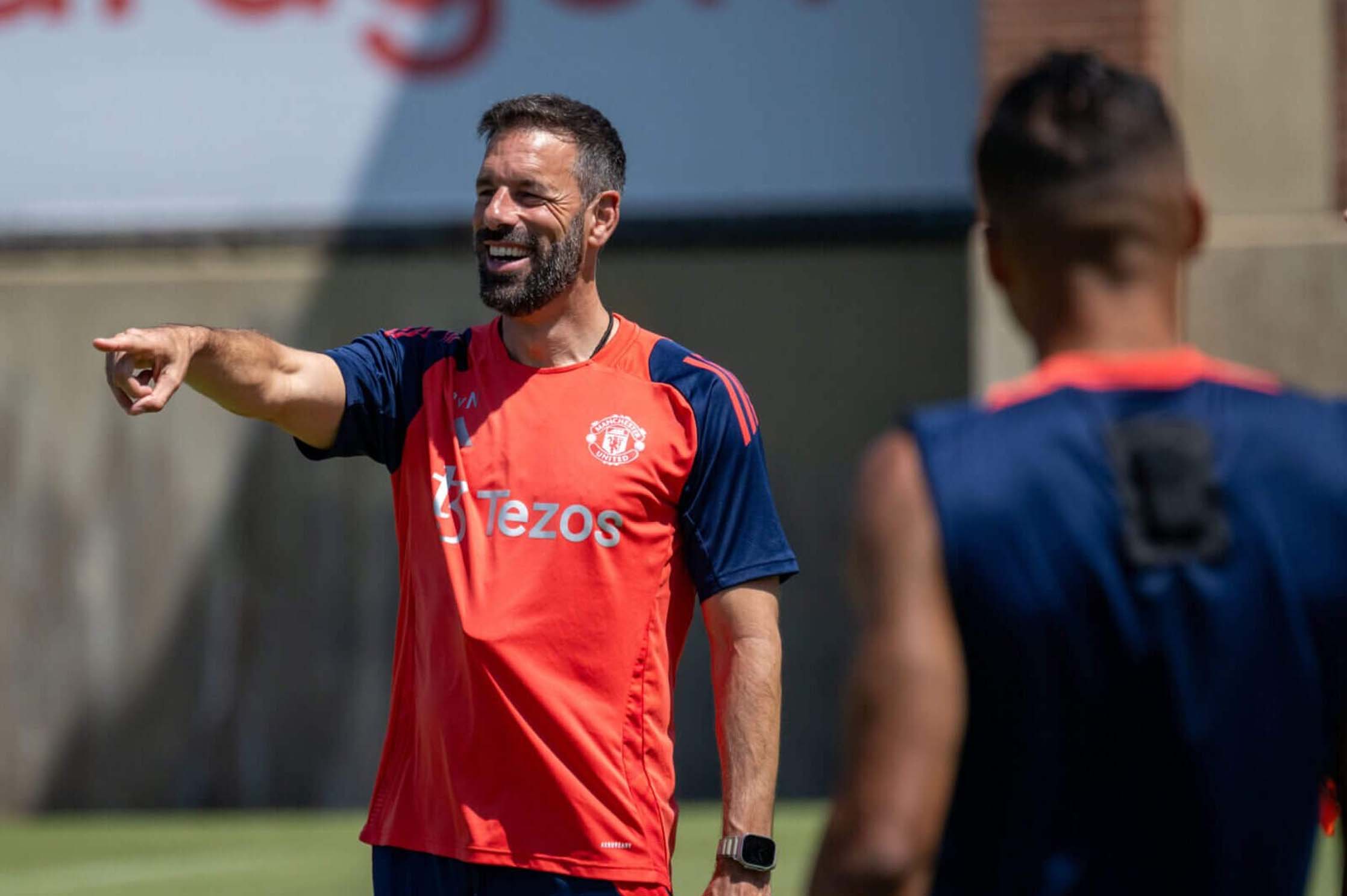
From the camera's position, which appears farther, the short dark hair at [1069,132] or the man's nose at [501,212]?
the man's nose at [501,212]

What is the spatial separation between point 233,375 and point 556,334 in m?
0.69

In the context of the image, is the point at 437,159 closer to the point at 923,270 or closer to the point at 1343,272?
the point at 923,270

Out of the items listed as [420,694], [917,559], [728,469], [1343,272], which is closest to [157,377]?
[420,694]

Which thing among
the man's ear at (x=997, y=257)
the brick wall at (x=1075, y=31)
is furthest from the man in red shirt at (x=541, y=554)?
the brick wall at (x=1075, y=31)

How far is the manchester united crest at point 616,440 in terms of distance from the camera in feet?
13.3

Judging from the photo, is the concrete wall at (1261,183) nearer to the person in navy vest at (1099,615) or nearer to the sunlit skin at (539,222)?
the sunlit skin at (539,222)

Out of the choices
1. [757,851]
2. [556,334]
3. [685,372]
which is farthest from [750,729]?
[556,334]

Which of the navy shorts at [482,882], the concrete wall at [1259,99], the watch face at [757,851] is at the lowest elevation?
the navy shorts at [482,882]

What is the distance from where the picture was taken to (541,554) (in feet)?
13.0

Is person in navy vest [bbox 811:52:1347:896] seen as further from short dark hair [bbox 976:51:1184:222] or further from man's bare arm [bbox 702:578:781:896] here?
man's bare arm [bbox 702:578:781:896]

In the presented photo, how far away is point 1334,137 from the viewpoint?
442 inches

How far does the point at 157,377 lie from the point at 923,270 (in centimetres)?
886

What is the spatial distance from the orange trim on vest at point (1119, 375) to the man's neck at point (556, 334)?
81.0 inches

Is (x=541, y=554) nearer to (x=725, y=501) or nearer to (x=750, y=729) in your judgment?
(x=725, y=501)
